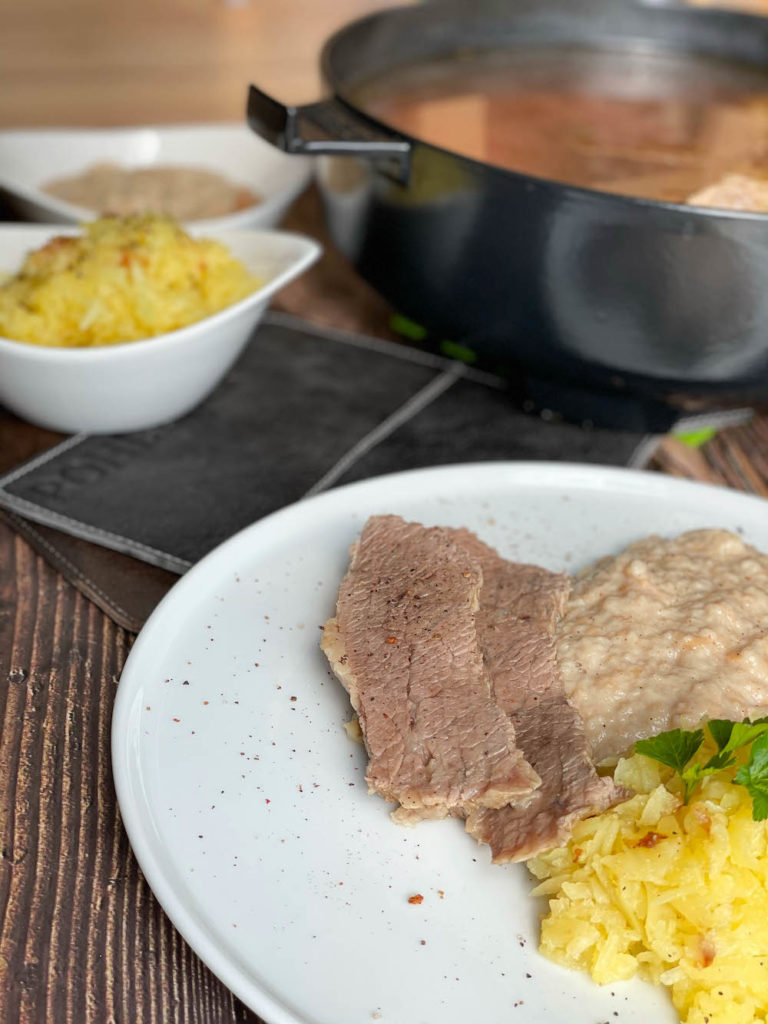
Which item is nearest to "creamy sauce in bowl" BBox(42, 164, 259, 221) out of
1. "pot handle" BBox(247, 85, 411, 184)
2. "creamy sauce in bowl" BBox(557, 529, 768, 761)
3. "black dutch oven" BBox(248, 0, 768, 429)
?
"black dutch oven" BBox(248, 0, 768, 429)

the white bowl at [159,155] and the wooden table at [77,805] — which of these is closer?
the wooden table at [77,805]

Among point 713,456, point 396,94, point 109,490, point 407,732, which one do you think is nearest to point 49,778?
point 407,732

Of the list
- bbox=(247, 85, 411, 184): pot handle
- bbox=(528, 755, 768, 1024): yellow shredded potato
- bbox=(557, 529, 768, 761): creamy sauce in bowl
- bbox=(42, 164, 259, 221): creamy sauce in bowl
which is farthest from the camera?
bbox=(42, 164, 259, 221): creamy sauce in bowl

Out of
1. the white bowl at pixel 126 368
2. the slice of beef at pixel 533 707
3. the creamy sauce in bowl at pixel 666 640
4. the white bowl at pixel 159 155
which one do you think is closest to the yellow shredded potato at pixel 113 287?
the white bowl at pixel 126 368

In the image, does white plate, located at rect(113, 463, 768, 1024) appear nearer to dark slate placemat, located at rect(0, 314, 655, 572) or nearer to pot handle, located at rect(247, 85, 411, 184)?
dark slate placemat, located at rect(0, 314, 655, 572)

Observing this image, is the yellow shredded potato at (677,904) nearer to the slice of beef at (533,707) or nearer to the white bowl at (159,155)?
the slice of beef at (533,707)

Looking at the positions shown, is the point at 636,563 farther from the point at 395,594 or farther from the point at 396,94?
the point at 396,94
